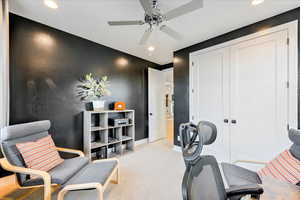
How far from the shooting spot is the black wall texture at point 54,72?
215 cm

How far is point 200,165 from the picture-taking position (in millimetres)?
900

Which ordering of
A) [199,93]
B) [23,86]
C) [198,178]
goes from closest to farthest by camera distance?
[198,178] → [23,86] → [199,93]

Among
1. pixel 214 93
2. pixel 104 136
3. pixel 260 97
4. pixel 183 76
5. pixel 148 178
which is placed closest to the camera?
pixel 148 178

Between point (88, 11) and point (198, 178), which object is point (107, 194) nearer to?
point (198, 178)

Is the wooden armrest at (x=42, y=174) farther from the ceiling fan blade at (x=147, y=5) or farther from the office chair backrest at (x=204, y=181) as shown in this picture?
the ceiling fan blade at (x=147, y=5)

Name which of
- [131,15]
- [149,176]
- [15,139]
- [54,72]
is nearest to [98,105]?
[54,72]

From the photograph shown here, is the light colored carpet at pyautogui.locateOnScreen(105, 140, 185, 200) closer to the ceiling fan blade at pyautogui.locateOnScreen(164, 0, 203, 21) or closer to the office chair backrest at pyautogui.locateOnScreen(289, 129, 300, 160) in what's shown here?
the office chair backrest at pyautogui.locateOnScreen(289, 129, 300, 160)

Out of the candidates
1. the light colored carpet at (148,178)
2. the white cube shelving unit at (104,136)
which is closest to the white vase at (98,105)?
the white cube shelving unit at (104,136)

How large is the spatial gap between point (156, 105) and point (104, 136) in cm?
211

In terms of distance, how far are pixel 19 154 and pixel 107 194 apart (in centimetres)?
122

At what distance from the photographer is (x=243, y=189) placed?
0.98 m

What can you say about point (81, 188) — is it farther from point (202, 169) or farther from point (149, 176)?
point (202, 169)

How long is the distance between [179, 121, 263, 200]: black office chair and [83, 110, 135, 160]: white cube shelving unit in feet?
7.81

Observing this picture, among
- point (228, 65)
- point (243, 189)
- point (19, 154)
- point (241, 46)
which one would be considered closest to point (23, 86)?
point (19, 154)
